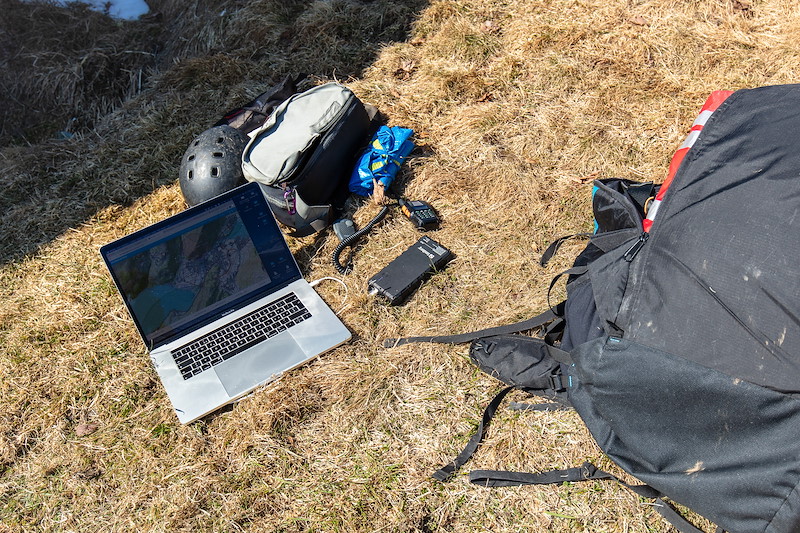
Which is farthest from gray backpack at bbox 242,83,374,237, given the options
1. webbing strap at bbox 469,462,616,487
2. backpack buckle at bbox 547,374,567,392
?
webbing strap at bbox 469,462,616,487

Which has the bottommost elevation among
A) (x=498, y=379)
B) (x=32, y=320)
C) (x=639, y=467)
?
(x=32, y=320)

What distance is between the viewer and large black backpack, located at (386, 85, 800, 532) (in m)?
2.00

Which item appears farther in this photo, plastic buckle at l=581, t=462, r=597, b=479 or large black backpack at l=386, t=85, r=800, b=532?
plastic buckle at l=581, t=462, r=597, b=479

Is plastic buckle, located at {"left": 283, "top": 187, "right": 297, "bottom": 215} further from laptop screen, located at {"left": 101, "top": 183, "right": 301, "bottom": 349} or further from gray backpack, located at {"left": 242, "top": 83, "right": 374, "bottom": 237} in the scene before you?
laptop screen, located at {"left": 101, "top": 183, "right": 301, "bottom": 349}

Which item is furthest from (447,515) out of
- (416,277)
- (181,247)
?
(181,247)

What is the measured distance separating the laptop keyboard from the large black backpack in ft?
3.61

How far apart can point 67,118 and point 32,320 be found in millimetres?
2203

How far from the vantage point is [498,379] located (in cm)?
288

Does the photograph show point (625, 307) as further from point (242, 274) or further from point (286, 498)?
point (242, 274)

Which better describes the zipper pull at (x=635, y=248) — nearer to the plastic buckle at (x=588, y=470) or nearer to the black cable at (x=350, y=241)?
the plastic buckle at (x=588, y=470)

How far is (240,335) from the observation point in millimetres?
3016

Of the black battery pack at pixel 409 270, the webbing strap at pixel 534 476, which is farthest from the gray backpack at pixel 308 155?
the webbing strap at pixel 534 476

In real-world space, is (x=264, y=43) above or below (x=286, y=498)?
above

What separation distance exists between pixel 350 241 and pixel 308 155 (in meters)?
0.58
